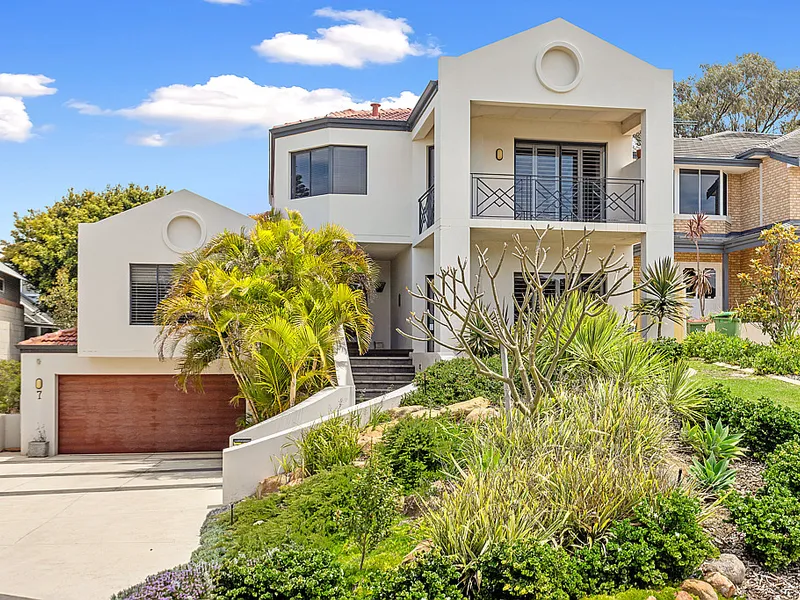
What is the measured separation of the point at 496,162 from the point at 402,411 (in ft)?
29.2

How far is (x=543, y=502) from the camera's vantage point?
21.4 ft

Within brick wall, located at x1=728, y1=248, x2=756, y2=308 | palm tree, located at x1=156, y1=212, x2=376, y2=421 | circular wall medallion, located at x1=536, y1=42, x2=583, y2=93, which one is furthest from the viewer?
brick wall, located at x1=728, y1=248, x2=756, y2=308

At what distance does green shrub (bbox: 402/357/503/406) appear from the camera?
1220 centimetres

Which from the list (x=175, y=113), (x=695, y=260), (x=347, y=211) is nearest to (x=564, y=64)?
(x=347, y=211)

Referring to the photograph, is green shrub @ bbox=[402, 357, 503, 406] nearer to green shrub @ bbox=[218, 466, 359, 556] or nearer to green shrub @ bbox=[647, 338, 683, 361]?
green shrub @ bbox=[218, 466, 359, 556]

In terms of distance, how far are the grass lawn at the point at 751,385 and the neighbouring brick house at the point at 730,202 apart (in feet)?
34.2

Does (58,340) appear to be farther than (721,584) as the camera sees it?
Yes

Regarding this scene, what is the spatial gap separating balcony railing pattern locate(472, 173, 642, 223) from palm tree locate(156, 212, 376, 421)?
3.61 meters

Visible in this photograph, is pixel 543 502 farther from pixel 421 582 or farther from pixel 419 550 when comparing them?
pixel 421 582

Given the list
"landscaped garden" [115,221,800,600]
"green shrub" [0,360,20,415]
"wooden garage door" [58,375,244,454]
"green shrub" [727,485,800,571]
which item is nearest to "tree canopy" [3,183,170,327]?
"green shrub" [0,360,20,415]

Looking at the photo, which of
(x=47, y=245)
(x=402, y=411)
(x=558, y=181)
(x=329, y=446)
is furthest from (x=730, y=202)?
(x=47, y=245)

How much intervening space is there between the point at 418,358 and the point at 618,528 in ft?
37.9

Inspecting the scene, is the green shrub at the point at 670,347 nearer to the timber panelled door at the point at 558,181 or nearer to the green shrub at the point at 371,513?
the timber panelled door at the point at 558,181

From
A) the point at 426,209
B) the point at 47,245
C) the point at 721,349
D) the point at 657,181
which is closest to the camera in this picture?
the point at 721,349
